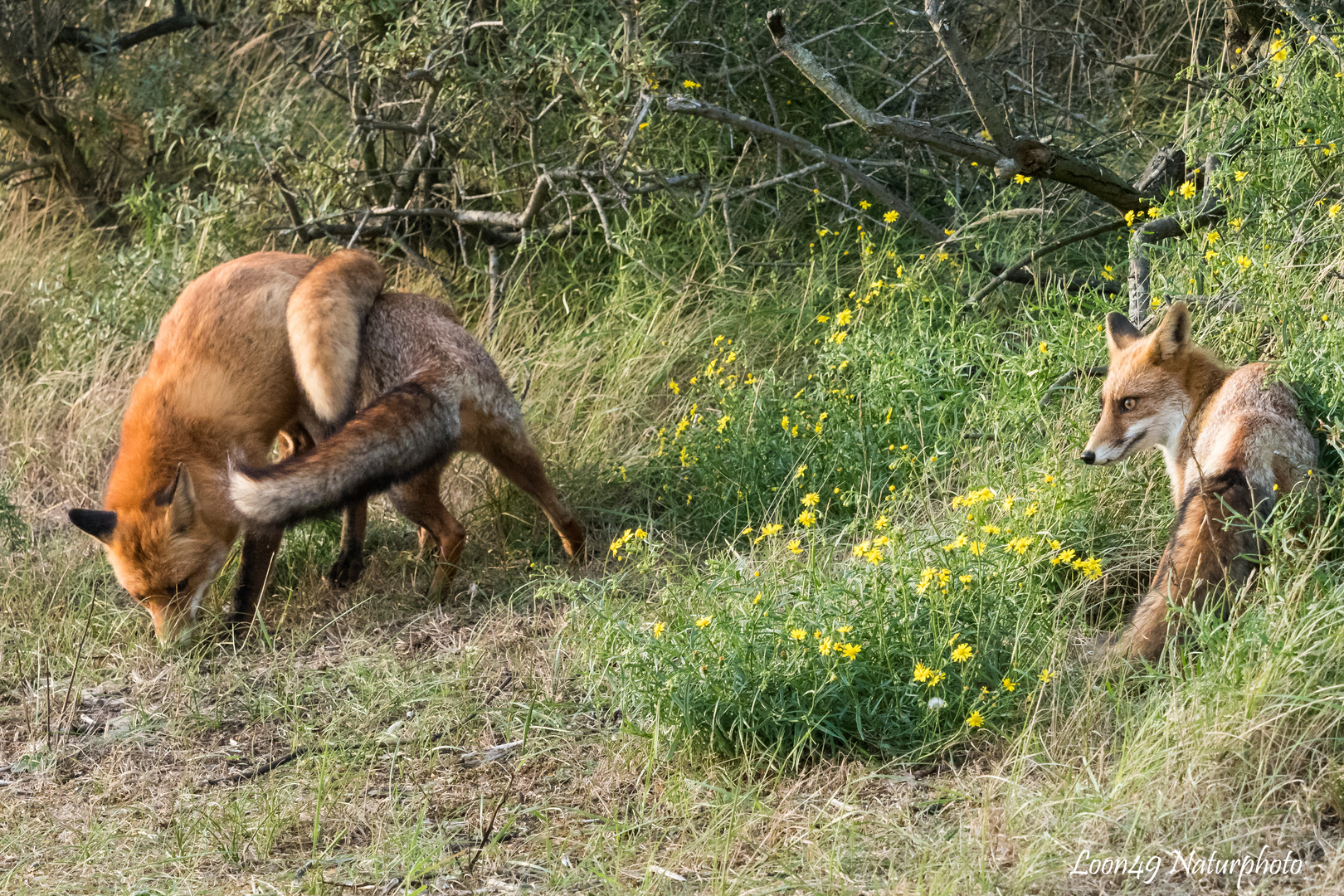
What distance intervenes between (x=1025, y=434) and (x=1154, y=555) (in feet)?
2.88

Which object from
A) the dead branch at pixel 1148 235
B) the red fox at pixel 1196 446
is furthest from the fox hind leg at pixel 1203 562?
the dead branch at pixel 1148 235

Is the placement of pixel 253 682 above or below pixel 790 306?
below

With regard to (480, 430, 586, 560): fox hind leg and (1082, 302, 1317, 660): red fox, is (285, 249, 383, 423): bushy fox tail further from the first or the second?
(1082, 302, 1317, 660): red fox

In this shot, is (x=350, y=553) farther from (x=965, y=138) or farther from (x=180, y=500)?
(x=965, y=138)

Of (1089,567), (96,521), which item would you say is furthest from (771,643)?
(96,521)

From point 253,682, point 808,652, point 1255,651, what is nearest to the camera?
point 1255,651

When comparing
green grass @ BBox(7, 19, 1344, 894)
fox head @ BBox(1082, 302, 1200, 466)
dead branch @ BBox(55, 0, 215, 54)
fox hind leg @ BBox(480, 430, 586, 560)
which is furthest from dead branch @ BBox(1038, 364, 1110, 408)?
dead branch @ BBox(55, 0, 215, 54)

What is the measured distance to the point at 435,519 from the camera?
5.16m

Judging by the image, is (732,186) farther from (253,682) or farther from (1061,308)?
(253,682)

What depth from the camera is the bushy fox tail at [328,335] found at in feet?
16.4

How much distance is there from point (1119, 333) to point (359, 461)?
9.85 feet

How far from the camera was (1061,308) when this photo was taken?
5480 mm

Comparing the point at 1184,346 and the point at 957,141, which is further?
the point at 957,141

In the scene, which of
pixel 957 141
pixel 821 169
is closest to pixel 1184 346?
pixel 957 141
